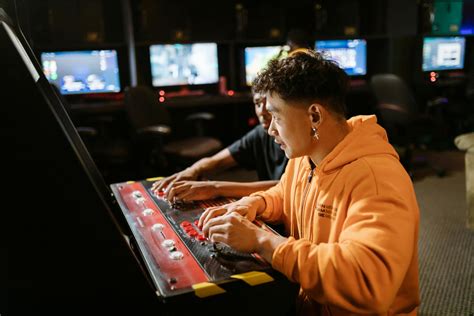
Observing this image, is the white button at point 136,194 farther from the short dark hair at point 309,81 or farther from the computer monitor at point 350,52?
the computer monitor at point 350,52

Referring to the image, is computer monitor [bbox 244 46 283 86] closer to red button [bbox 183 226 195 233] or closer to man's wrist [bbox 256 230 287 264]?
red button [bbox 183 226 195 233]

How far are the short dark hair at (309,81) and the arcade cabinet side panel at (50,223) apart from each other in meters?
0.50

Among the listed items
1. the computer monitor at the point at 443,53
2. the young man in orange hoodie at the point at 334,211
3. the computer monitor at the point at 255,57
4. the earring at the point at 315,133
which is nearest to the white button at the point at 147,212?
the young man in orange hoodie at the point at 334,211

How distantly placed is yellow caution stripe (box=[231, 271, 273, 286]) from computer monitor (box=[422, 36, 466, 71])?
494cm

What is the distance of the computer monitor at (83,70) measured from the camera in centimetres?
420

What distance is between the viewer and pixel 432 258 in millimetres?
2850

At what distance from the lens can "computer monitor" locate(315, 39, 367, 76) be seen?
16.8 feet

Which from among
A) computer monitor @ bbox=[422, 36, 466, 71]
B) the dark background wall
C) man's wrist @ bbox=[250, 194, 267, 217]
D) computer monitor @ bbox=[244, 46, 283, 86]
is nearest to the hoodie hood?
man's wrist @ bbox=[250, 194, 267, 217]

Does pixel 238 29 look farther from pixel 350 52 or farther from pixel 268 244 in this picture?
pixel 268 244

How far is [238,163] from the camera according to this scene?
2189mm

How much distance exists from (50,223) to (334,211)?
0.62 meters

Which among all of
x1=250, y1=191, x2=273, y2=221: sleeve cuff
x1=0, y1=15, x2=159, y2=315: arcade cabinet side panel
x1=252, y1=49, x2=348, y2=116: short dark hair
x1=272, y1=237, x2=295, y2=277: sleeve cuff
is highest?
x1=252, y1=49, x2=348, y2=116: short dark hair

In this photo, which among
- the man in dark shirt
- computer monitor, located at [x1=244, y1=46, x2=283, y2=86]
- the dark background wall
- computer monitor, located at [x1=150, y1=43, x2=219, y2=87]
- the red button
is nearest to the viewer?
the red button

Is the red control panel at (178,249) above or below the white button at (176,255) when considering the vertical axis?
below
